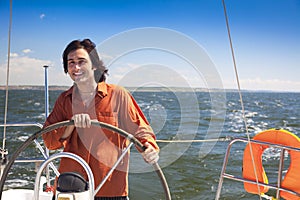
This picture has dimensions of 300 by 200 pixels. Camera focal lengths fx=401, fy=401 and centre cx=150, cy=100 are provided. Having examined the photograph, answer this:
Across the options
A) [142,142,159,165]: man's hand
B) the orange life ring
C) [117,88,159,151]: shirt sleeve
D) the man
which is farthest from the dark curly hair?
the orange life ring

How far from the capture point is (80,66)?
5.09ft

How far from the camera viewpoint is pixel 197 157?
8.94 m

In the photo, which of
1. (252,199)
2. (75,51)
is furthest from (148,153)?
(252,199)

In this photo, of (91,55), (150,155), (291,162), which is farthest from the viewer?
(291,162)

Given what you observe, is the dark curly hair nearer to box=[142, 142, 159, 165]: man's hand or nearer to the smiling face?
the smiling face

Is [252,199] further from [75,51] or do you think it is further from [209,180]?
[75,51]

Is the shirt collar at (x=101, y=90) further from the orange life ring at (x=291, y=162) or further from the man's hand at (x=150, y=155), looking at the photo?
the orange life ring at (x=291, y=162)

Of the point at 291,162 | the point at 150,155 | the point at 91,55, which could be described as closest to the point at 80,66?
the point at 91,55

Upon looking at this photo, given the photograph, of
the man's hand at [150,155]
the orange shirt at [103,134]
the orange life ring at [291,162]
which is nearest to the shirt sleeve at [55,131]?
the orange shirt at [103,134]

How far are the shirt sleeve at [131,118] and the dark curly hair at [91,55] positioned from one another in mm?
116

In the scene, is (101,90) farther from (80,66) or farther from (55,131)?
(55,131)

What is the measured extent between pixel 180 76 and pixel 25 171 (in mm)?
6300

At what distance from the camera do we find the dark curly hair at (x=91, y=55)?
1.59 metres

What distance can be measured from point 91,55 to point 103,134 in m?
0.32
